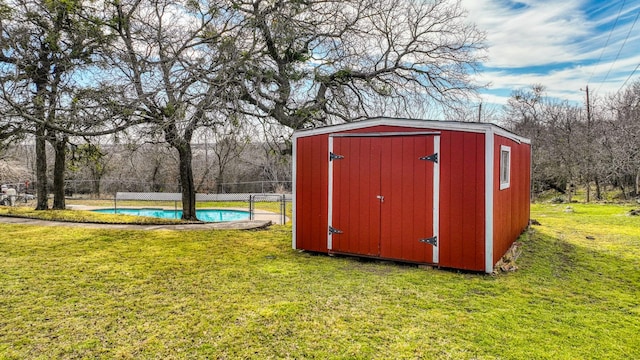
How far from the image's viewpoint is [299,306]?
3.31 m

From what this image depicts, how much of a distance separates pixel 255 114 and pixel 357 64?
2.50 metres

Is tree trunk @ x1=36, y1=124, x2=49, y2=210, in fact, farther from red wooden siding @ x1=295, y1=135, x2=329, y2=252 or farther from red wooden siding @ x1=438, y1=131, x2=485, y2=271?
red wooden siding @ x1=438, y1=131, x2=485, y2=271

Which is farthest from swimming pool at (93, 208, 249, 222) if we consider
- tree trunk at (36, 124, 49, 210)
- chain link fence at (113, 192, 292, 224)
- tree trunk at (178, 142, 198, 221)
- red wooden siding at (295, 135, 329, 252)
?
red wooden siding at (295, 135, 329, 252)

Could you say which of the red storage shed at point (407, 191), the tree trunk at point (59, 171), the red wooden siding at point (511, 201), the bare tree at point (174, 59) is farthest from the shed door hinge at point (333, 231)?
the tree trunk at point (59, 171)

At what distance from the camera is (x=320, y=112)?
767 centimetres

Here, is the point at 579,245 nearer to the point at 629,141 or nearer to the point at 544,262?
the point at 544,262

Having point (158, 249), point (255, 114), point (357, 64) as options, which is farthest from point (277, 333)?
point (357, 64)

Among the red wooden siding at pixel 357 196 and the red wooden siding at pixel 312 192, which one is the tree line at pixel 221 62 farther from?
the red wooden siding at pixel 357 196

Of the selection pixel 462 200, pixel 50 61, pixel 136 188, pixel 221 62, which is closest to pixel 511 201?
pixel 462 200

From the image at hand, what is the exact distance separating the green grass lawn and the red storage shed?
0.29 m

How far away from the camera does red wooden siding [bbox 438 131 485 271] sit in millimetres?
4449

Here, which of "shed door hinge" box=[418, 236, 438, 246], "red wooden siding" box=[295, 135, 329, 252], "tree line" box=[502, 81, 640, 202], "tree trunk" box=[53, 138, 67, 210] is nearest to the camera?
"shed door hinge" box=[418, 236, 438, 246]

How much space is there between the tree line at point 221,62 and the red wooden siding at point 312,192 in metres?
1.43

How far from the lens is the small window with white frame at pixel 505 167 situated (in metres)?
5.14
